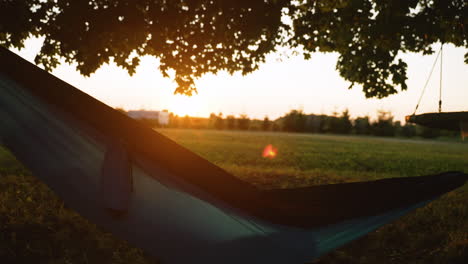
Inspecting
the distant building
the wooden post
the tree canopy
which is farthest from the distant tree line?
the wooden post

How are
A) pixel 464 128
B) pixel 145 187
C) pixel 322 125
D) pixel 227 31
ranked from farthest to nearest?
pixel 322 125, pixel 227 31, pixel 464 128, pixel 145 187

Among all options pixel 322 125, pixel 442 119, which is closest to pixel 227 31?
pixel 442 119

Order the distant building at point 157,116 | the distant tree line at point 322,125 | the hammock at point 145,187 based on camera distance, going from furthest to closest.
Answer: the distant building at point 157,116 → the distant tree line at point 322,125 → the hammock at point 145,187

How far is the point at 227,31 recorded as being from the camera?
17.7ft

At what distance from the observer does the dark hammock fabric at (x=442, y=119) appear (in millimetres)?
2873

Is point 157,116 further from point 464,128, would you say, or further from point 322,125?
point 464,128

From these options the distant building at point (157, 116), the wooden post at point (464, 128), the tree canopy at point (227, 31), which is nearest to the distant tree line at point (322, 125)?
the distant building at point (157, 116)

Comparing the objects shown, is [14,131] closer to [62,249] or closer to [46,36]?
[62,249]

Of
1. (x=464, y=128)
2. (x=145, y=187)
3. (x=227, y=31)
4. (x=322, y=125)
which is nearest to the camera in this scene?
(x=145, y=187)

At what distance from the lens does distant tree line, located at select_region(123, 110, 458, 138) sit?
151ft

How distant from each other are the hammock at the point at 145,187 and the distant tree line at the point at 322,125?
4634 centimetres

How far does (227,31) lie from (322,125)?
45.8m

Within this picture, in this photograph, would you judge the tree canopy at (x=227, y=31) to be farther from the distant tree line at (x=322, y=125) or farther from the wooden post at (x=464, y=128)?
the distant tree line at (x=322, y=125)

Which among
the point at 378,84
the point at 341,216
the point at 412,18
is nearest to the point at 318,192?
the point at 341,216
